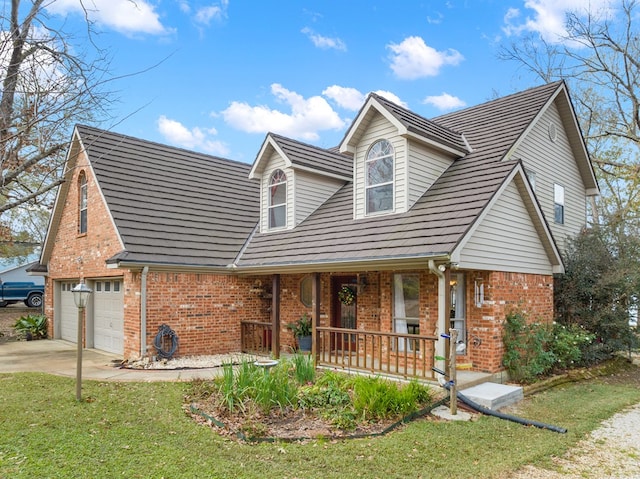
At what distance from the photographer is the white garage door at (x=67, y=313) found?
15944 mm

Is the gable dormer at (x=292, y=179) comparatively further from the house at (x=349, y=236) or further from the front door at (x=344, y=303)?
the front door at (x=344, y=303)

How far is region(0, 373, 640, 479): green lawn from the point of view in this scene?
5344 millimetres

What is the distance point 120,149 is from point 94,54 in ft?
29.7

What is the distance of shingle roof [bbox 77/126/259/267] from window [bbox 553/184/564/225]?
8.89 metres

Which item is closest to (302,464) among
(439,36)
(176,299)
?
(176,299)

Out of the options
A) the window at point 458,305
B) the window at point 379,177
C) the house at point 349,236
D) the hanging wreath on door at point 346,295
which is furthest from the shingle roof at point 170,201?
the window at point 458,305

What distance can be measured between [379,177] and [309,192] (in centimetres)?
283

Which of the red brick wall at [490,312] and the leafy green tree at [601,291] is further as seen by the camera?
the leafy green tree at [601,291]

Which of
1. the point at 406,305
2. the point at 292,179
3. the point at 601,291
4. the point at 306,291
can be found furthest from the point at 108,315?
the point at 601,291

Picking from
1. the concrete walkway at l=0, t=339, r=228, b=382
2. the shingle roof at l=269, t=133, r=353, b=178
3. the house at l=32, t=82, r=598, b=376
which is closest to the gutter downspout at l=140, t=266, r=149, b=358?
the house at l=32, t=82, r=598, b=376

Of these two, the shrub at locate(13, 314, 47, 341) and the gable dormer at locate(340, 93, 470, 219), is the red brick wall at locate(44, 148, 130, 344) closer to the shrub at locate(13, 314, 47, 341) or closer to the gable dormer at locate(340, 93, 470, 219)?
the shrub at locate(13, 314, 47, 341)

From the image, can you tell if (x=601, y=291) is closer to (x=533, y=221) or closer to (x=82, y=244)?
(x=533, y=221)

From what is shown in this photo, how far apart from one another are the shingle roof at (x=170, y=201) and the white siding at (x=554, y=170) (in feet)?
27.0

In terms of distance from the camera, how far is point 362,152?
39.3 feet
